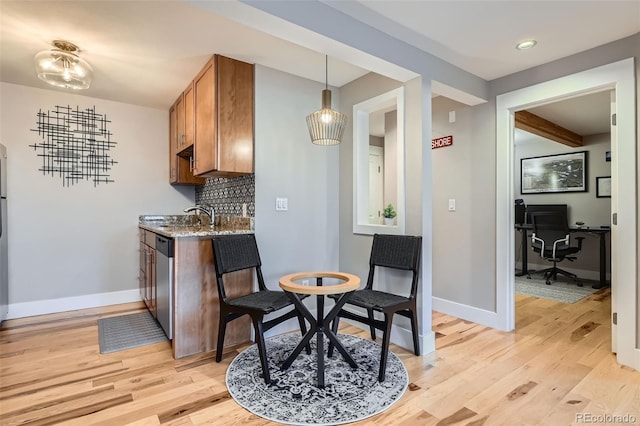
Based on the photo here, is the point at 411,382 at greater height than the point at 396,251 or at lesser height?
lesser

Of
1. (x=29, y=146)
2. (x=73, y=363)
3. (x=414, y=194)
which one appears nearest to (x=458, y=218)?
(x=414, y=194)

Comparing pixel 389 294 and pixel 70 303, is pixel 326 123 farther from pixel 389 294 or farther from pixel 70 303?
pixel 70 303

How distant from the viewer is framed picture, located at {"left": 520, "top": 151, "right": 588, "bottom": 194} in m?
5.55

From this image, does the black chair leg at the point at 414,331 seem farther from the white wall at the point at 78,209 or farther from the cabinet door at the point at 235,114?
the white wall at the point at 78,209

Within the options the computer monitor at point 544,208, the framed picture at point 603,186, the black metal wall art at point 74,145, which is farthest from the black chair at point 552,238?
the black metal wall art at point 74,145

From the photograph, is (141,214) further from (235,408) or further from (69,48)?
(235,408)

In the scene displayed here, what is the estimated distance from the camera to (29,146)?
339 cm

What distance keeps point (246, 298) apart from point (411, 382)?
1.23 meters

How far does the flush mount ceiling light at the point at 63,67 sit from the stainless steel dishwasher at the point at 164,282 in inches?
53.2

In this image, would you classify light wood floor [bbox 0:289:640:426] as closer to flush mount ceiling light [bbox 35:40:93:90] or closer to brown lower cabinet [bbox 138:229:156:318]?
brown lower cabinet [bbox 138:229:156:318]

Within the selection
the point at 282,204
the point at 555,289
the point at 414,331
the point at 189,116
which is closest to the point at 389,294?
the point at 414,331

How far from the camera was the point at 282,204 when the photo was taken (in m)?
2.92

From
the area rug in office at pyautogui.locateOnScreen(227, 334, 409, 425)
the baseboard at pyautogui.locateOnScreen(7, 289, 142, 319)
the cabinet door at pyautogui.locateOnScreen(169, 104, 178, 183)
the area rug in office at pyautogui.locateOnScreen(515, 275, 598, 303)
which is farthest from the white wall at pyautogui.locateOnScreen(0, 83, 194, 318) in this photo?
the area rug in office at pyautogui.locateOnScreen(515, 275, 598, 303)

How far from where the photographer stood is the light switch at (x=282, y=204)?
2895mm
